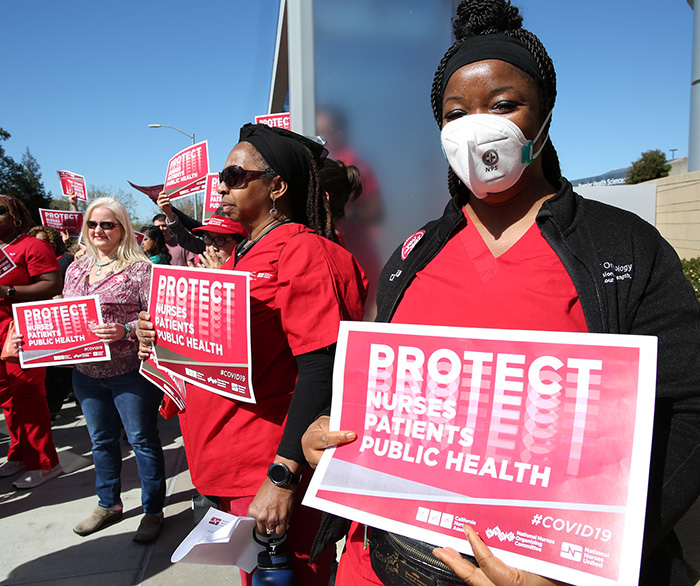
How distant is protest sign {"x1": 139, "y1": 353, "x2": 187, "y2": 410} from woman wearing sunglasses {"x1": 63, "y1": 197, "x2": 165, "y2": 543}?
107 centimetres

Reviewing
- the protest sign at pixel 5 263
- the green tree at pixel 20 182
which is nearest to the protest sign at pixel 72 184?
the protest sign at pixel 5 263

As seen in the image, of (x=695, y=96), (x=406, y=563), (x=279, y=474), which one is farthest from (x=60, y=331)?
(x=695, y=96)

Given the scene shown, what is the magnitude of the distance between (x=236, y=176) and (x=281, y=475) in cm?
120

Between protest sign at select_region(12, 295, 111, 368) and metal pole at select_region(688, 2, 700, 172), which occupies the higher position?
metal pole at select_region(688, 2, 700, 172)

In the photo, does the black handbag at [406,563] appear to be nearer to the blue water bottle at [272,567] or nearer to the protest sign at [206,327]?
the blue water bottle at [272,567]

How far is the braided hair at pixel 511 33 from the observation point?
130cm

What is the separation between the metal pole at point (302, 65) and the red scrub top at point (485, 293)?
1583 millimetres

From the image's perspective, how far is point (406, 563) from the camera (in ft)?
3.86

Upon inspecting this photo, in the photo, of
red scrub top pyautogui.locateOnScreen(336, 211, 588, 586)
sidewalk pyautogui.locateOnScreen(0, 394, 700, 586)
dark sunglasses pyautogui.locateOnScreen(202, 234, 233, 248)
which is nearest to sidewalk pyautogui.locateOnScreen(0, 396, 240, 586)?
sidewalk pyautogui.locateOnScreen(0, 394, 700, 586)

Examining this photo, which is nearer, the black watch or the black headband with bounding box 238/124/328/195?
the black watch

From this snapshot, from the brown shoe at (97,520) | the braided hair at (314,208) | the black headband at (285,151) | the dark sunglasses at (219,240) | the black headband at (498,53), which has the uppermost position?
the black headband at (498,53)

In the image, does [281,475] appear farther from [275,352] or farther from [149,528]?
[149,528]

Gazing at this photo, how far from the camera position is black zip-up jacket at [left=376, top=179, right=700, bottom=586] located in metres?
0.99

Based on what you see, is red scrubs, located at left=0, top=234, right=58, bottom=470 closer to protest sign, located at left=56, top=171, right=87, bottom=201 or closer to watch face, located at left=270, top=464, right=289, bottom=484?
watch face, located at left=270, top=464, right=289, bottom=484
